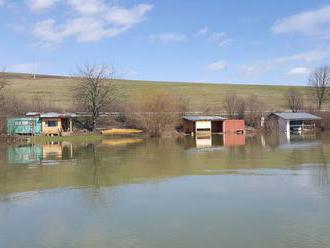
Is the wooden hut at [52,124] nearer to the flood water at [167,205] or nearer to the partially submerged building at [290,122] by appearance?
the partially submerged building at [290,122]

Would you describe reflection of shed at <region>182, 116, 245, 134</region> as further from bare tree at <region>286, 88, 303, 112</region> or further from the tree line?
bare tree at <region>286, 88, 303, 112</region>

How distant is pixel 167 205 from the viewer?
14.0 metres

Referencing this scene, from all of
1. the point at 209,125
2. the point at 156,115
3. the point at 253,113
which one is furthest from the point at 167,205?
the point at 253,113

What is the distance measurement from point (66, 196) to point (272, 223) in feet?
24.4

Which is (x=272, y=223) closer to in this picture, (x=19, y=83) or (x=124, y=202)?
(x=124, y=202)

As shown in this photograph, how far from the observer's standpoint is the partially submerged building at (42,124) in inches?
2157

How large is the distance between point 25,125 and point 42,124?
2.30m

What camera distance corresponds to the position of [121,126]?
6544cm

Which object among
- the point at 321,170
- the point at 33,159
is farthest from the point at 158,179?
the point at 33,159

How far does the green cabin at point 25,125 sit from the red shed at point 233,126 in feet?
82.6

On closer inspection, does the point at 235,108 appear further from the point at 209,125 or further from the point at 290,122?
the point at 209,125

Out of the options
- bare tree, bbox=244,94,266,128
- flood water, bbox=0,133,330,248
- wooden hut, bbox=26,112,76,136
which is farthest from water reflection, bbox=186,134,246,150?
bare tree, bbox=244,94,266,128

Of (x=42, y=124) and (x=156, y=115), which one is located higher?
(x=156, y=115)

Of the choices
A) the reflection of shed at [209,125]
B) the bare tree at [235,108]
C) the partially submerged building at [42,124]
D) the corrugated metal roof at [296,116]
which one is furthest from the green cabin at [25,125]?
the corrugated metal roof at [296,116]
